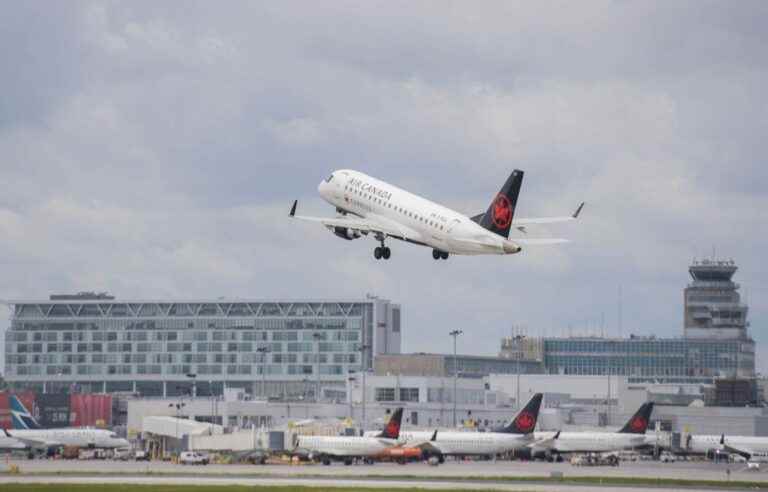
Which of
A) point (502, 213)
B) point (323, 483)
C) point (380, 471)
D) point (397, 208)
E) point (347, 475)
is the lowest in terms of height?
point (323, 483)

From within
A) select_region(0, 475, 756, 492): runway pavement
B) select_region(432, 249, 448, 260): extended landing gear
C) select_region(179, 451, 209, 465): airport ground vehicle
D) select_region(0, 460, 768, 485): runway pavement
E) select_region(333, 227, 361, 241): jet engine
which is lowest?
select_region(0, 475, 756, 492): runway pavement

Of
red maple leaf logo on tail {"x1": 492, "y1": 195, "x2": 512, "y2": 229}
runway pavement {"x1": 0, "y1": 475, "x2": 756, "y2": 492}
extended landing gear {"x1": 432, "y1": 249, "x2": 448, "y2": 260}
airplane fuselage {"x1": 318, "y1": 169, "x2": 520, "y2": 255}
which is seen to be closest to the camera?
runway pavement {"x1": 0, "y1": 475, "x2": 756, "y2": 492}

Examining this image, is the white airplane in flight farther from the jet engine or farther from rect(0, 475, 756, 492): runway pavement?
rect(0, 475, 756, 492): runway pavement

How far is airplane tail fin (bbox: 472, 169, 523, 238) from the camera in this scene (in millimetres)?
166000

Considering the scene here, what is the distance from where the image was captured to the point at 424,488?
14625cm

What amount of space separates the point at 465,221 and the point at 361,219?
14.8m

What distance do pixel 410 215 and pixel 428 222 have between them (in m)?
2.59

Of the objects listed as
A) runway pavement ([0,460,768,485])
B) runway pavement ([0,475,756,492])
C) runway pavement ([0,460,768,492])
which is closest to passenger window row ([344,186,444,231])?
runway pavement ([0,460,768,492])

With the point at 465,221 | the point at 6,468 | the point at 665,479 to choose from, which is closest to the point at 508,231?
the point at 465,221

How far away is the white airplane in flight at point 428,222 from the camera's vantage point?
16300 cm

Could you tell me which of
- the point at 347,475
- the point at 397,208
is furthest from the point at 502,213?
the point at 347,475

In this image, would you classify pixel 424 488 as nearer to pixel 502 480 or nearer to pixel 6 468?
pixel 502 480

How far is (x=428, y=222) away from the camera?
167 metres

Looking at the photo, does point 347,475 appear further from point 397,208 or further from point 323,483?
point 397,208
